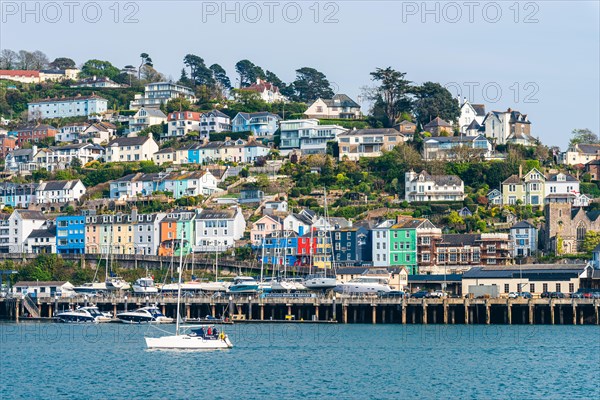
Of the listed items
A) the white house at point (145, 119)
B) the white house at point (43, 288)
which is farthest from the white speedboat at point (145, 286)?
the white house at point (145, 119)

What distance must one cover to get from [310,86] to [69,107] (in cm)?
3603

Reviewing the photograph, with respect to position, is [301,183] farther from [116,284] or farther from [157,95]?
[157,95]

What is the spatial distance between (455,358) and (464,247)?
136ft

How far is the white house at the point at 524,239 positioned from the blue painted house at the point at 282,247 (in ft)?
67.4

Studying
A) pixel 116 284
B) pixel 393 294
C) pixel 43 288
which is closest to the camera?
pixel 393 294

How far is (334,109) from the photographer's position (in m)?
164

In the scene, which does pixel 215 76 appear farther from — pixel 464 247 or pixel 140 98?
pixel 464 247

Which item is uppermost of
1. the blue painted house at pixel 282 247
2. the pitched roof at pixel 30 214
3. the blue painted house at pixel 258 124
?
the blue painted house at pixel 258 124

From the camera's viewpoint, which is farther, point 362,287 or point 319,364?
point 362,287

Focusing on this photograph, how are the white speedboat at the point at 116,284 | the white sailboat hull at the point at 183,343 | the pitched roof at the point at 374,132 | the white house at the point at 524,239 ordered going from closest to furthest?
the white sailboat hull at the point at 183,343 < the white speedboat at the point at 116,284 < the white house at the point at 524,239 < the pitched roof at the point at 374,132

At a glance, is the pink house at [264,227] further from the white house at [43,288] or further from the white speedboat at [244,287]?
the white house at [43,288]

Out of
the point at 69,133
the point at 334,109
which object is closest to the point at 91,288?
the point at 69,133

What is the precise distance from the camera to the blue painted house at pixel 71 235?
126000 millimetres

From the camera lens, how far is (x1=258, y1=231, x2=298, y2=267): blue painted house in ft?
383
